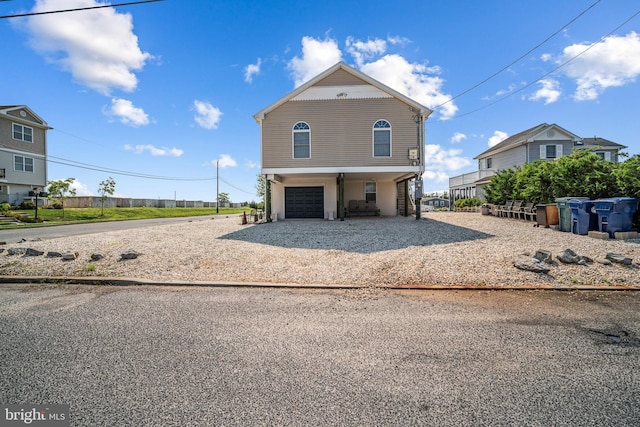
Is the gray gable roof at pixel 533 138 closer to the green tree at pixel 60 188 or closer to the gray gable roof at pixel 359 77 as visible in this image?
the gray gable roof at pixel 359 77

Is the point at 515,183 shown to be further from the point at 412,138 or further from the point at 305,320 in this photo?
the point at 305,320

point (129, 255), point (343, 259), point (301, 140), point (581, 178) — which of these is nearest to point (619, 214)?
point (581, 178)

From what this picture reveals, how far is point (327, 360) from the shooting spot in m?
3.12

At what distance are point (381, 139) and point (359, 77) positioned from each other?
3.53 metres

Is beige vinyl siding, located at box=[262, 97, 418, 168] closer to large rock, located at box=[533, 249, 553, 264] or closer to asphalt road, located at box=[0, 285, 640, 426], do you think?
large rock, located at box=[533, 249, 553, 264]

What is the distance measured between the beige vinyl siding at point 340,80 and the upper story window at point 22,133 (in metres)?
31.5

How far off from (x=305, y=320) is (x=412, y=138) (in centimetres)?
1339

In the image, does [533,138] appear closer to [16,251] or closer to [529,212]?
[529,212]

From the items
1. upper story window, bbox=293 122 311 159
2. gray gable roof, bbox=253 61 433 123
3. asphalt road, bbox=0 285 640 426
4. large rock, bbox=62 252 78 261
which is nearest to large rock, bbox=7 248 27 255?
large rock, bbox=62 252 78 261

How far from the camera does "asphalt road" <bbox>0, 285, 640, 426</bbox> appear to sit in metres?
2.35

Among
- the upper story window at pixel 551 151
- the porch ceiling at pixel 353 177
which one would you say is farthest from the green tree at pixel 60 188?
the upper story window at pixel 551 151

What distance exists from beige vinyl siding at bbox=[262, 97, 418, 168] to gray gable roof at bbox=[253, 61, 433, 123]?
0.27 meters

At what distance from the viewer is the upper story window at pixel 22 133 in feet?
93.5

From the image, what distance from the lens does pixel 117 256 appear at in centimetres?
775
